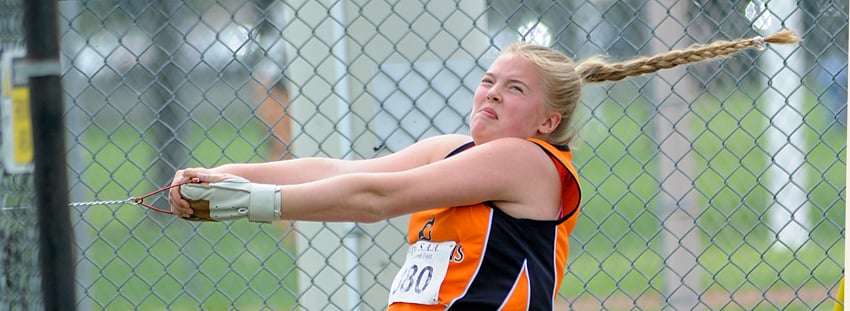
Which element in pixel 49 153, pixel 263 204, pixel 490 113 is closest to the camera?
pixel 49 153

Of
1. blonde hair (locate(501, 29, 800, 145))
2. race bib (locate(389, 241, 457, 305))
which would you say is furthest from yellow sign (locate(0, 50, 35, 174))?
blonde hair (locate(501, 29, 800, 145))

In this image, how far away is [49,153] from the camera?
64.1 inches

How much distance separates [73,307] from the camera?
1694 mm

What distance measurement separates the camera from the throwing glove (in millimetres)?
2607

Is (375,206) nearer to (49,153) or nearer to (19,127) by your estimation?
(19,127)

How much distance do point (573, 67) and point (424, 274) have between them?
2.31 feet

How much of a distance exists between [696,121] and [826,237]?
2.58 meters

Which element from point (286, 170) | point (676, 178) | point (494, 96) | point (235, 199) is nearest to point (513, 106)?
point (494, 96)

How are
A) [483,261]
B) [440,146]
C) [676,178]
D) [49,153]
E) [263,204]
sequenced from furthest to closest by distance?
[676,178] < [440,146] < [483,261] < [263,204] < [49,153]

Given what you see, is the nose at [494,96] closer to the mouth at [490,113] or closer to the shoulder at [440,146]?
the mouth at [490,113]

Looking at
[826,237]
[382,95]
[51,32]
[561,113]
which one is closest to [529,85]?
[561,113]

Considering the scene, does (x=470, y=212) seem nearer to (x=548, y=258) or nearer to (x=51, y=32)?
(x=548, y=258)

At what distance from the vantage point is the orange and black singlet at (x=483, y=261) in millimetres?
2814

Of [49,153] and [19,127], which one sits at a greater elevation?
[19,127]
